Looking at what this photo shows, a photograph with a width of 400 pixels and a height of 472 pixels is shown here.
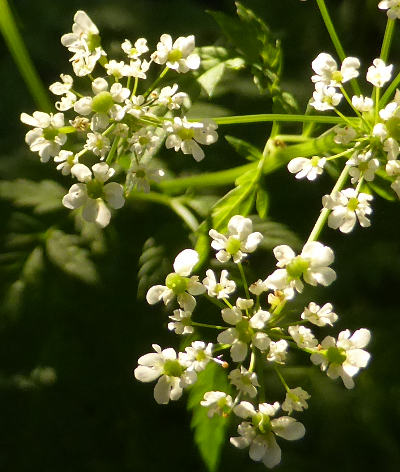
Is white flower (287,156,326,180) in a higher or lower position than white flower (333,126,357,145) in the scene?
lower

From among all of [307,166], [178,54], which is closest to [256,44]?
[178,54]

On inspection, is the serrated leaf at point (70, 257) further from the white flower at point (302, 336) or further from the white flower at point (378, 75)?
the white flower at point (378, 75)

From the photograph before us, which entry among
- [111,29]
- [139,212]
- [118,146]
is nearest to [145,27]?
[111,29]

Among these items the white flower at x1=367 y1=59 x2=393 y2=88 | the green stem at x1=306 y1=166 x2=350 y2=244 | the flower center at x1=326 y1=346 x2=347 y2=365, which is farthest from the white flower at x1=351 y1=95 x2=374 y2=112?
the flower center at x1=326 y1=346 x2=347 y2=365

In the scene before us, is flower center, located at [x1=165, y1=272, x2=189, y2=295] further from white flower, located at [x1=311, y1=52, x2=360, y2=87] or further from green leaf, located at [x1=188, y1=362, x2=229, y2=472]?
white flower, located at [x1=311, y1=52, x2=360, y2=87]

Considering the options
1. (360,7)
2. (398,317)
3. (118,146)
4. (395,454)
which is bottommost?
(395,454)

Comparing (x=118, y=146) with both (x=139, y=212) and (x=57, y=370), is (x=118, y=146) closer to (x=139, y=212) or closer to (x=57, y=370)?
(x=139, y=212)
